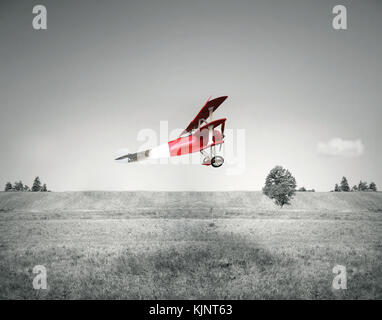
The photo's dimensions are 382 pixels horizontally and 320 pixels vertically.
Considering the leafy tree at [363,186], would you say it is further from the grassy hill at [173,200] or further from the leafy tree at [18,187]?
the leafy tree at [18,187]

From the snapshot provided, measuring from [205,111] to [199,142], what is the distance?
60 centimetres

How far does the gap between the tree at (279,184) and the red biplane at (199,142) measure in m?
56.3

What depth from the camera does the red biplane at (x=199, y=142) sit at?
3.22 meters

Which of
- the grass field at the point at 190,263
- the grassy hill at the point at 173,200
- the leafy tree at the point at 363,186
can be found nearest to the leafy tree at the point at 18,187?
the grassy hill at the point at 173,200

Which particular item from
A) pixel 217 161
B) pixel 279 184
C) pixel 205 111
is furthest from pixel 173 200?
pixel 205 111

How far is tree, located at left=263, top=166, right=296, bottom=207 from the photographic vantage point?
5750 centimetres

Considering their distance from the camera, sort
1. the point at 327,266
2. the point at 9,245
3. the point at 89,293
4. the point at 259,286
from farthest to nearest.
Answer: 1. the point at 9,245
2. the point at 327,266
3. the point at 259,286
4. the point at 89,293

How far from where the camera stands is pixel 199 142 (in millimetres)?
3570

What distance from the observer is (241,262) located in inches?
608

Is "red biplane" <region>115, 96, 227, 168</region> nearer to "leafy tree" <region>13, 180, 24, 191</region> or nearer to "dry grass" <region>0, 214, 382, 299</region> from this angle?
"dry grass" <region>0, 214, 382, 299</region>
